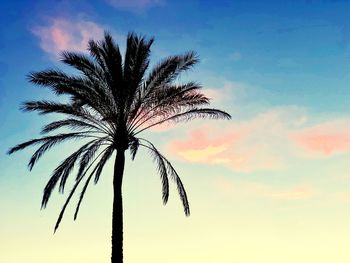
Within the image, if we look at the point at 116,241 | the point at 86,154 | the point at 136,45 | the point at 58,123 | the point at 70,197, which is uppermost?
the point at 136,45

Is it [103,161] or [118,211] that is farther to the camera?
[103,161]

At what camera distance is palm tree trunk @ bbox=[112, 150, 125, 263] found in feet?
79.5

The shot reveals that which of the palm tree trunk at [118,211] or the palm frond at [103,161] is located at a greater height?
the palm frond at [103,161]

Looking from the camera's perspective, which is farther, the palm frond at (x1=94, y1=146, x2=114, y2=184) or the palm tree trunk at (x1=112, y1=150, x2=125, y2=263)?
the palm frond at (x1=94, y1=146, x2=114, y2=184)

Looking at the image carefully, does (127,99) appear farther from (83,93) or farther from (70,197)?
(70,197)

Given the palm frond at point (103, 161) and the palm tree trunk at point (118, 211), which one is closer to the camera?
the palm tree trunk at point (118, 211)

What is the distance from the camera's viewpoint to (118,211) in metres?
24.8

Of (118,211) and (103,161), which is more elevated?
(103,161)

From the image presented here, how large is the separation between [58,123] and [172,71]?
17.2 ft

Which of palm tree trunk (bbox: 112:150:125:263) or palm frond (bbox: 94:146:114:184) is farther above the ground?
palm frond (bbox: 94:146:114:184)

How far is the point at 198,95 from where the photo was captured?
1039 inches

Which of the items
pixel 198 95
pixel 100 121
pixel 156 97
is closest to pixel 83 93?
pixel 100 121

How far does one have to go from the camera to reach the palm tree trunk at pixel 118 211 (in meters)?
24.2

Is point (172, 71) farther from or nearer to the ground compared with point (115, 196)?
A: farther from the ground
